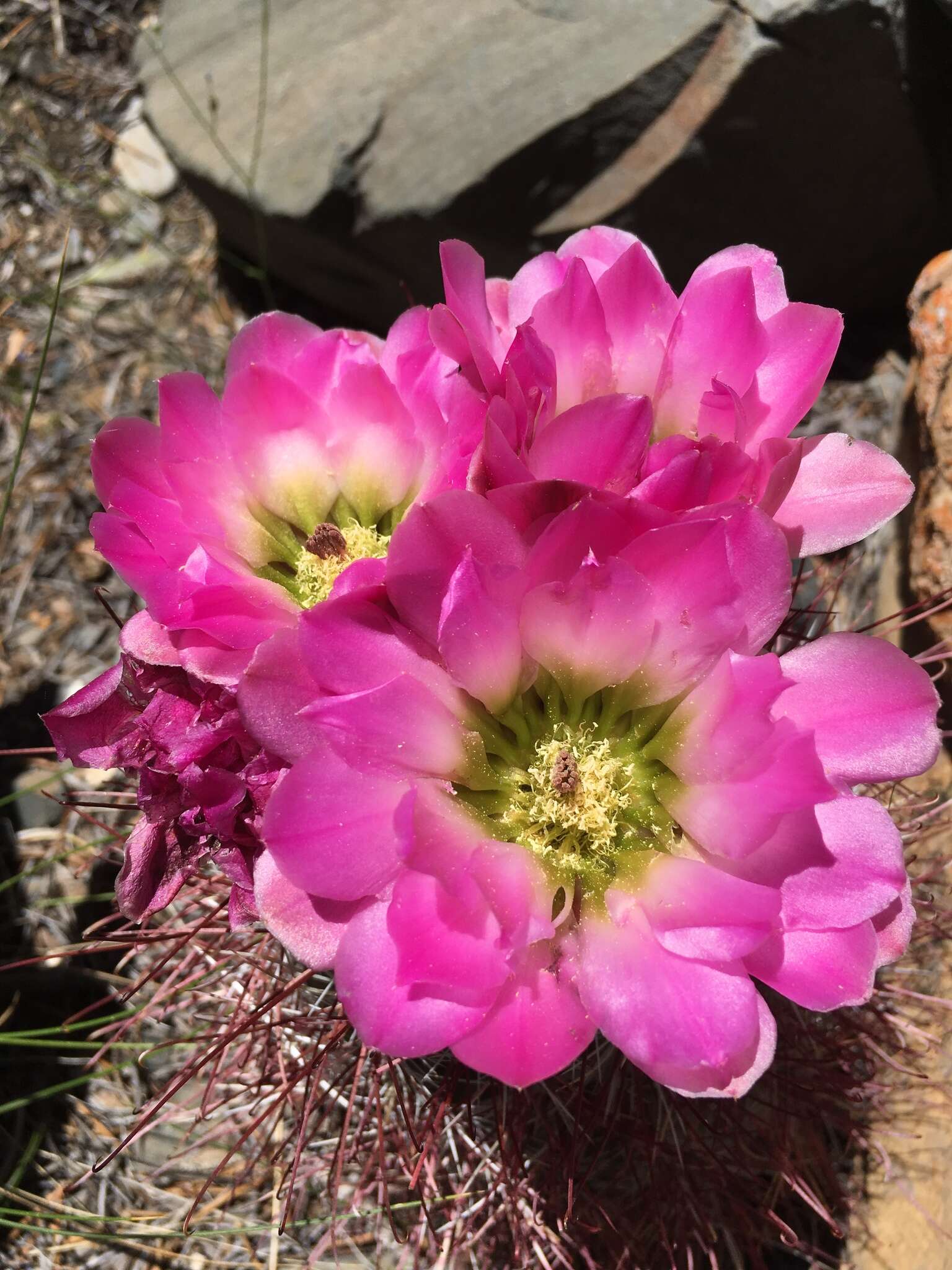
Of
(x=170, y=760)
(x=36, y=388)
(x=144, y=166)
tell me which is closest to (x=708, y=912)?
(x=170, y=760)

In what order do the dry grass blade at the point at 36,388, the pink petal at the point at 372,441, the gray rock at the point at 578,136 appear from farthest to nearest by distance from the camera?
the gray rock at the point at 578,136 → the dry grass blade at the point at 36,388 → the pink petal at the point at 372,441

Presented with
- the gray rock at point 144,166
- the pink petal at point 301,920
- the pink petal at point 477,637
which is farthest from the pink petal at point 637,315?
the gray rock at point 144,166

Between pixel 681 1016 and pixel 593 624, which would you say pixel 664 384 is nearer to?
pixel 593 624

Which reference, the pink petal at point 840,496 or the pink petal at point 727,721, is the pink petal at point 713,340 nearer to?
the pink petal at point 840,496

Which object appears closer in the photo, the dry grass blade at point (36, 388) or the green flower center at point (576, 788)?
the green flower center at point (576, 788)

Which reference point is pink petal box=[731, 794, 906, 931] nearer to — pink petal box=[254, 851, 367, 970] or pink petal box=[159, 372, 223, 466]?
pink petal box=[254, 851, 367, 970]
